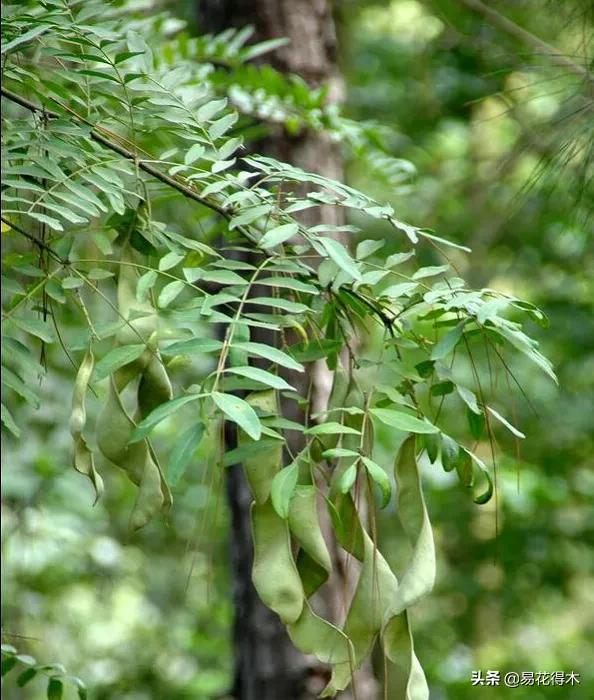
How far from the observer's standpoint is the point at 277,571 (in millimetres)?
854

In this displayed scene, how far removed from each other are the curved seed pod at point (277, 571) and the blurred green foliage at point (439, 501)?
1.71 meters

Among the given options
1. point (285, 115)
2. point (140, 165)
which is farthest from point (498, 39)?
point (140, 165)

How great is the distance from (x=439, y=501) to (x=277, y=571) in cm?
285

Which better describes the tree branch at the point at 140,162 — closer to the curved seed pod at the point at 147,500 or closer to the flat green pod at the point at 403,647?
the curved seed pod at the point at 147,500

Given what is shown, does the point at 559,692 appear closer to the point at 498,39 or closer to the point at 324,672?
the point at 324,672

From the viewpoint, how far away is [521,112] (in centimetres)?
377

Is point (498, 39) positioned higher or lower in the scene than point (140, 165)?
lower

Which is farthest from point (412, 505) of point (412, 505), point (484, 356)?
point (484, 356)

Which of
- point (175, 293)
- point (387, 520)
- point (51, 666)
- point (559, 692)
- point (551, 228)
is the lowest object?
point (559, 692)

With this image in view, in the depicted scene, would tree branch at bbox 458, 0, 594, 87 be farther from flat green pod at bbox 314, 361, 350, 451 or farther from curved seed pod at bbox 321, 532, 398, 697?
curved seed pod at bbox 321, 532, 398, 697

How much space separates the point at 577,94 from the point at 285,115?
62 centimetres

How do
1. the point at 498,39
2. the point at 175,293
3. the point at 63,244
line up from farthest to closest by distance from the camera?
the point at 498,39 < the point at 63,244 < the point at 175,293

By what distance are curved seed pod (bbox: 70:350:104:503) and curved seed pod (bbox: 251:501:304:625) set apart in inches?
5.9

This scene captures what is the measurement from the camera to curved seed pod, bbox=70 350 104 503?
2.89 feet
